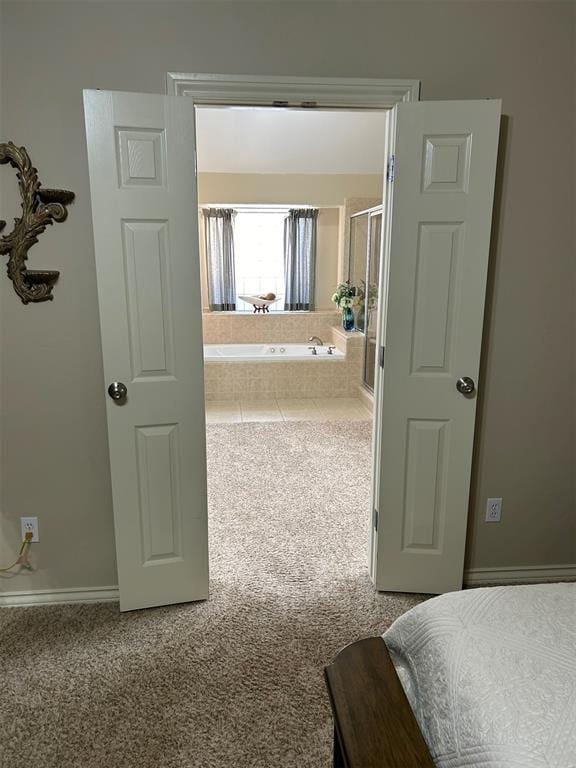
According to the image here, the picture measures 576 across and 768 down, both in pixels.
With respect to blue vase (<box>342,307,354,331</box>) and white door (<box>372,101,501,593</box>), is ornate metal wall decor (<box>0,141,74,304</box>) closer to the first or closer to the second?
white door (<box>372,101,501,593</box>)

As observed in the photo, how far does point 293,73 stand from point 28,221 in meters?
1.14

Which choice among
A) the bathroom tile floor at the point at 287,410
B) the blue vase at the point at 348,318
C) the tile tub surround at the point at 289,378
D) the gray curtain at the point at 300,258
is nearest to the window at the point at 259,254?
the gray curtain at the point at 300,258

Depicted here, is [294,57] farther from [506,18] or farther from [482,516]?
[482,516]

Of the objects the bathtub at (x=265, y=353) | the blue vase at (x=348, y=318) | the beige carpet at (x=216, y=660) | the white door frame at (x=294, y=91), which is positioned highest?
the white door frame at (x=294, y=91)

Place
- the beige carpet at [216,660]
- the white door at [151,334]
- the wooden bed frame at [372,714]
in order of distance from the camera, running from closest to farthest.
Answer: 1. the wooden bed frame at [372,714]
2. the beige carpet at [216,660]
3. the white door at [151,334]

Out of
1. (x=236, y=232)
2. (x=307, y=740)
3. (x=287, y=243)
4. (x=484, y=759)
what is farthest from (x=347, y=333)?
(x=484, y=759)

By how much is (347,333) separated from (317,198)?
1.64m

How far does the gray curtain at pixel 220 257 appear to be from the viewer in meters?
6.67

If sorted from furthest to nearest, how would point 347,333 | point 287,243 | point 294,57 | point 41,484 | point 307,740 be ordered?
point 287,243 < point 347,333 < point 41,484 < point 294,57 < point 307,740

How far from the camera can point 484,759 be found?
946mm

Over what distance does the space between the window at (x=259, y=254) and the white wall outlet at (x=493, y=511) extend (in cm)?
492

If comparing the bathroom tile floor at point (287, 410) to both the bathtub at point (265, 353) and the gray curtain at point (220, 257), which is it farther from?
the gray curtain at point (220, 257)

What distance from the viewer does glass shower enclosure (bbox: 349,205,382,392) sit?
5.73 m

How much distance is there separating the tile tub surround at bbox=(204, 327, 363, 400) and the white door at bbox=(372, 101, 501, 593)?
132 inches
